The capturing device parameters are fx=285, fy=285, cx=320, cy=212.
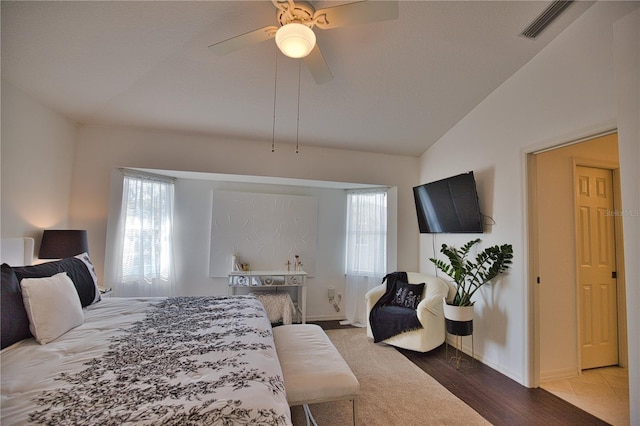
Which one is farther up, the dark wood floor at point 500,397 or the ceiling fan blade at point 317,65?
the ceiling fan blade at point 317,65

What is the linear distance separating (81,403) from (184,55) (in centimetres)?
252

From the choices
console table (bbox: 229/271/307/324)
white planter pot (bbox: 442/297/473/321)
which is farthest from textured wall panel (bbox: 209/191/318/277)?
white planter pot (bbox: 442/297/473/321)

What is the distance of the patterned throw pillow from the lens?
3.46 meters

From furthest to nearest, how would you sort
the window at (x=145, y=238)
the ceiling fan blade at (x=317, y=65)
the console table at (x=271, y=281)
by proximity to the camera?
1. the console table at (x=271, y=281)
2. the window at (x=145, y=238)
3. the ceiling fan blade at (x=317, y=65)

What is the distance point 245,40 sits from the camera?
6.05 feet

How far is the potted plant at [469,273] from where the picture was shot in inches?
110

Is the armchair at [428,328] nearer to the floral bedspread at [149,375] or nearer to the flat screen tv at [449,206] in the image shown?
the flat screen tv at [449,206]

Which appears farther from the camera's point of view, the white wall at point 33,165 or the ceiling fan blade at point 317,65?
the white wall at point 33,165

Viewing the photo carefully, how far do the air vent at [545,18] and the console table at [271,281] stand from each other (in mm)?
3458

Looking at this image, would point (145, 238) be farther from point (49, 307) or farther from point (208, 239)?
point (49, 307)

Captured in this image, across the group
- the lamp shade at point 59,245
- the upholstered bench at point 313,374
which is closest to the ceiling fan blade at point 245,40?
the upholstered bench at point 313,374

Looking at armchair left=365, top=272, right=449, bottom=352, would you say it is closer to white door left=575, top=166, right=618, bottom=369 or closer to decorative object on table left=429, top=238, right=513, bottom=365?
decorative object on table left=429, top=238, right=513, bottom=365

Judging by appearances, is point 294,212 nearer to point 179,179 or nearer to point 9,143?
point 179,179

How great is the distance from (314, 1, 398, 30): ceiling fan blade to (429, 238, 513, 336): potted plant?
7.66 ft
